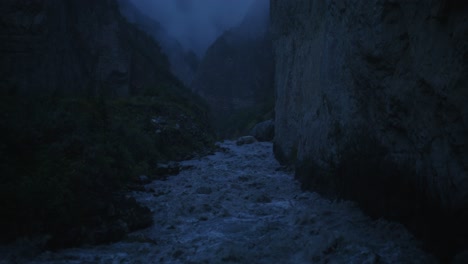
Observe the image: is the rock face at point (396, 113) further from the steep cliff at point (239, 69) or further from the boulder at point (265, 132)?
the steep cliff at point (239, 69)

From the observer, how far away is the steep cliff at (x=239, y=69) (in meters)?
69.4

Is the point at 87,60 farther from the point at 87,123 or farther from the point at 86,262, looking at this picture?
the point at 86,262

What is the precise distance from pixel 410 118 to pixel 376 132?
3.20 feet

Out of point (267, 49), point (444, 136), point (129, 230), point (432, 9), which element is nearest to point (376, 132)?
point (444, 136)

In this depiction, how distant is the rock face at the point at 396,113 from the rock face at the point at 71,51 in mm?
8782

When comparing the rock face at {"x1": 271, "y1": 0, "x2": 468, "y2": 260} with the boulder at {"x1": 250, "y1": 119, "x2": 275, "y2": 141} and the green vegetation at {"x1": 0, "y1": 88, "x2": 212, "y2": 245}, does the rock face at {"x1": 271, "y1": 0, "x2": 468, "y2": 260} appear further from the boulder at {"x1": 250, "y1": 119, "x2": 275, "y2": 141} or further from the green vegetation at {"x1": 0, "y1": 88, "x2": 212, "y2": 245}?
the boulder at {"x1": 250, "y1": 119, "x2": 275, "y2": 141}

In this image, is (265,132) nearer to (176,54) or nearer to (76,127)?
(76,127)

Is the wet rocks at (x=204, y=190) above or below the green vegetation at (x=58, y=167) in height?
below

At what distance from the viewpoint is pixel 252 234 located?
18.8 ft

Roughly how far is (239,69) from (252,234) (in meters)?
69.6

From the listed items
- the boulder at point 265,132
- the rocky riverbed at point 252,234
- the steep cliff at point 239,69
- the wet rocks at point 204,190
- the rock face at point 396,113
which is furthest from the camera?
the steep cliff at point 239,69

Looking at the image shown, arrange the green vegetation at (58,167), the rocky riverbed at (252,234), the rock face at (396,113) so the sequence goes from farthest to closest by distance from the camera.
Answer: the green vegetation at (58,167) < the rocky riverbed at (252,234) < the rock face at (396,113)

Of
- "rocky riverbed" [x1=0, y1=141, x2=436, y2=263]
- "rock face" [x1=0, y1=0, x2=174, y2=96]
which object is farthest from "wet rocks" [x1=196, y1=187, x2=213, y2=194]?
"rock face" [x1=0, y1=0, x2=174, y2=96]

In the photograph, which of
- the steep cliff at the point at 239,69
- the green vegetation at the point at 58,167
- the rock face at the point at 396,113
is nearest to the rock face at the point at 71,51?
the green vegetation at the point at 58,167
